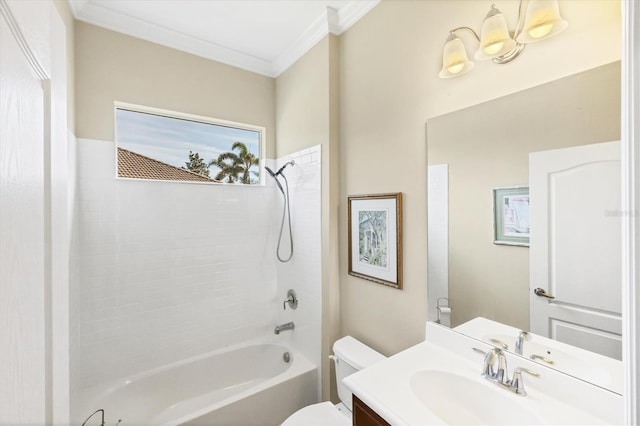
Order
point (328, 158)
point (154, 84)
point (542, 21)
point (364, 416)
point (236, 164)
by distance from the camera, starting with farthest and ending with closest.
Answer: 1. point (236, 164)
2. point (154, 84)
3. point (328, 158)
4. point (364, 416)
5. point (542, 21)

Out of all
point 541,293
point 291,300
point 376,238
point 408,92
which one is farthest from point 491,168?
point 291,300

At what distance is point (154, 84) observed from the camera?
2.18 meters

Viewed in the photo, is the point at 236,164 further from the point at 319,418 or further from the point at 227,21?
the point at 319,418

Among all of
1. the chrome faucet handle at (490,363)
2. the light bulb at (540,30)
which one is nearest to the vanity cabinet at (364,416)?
the chrome faucet handle at (490,363)

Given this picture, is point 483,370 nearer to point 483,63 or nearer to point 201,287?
point 483,63

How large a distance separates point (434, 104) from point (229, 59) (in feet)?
6.01

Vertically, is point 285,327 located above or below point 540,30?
below

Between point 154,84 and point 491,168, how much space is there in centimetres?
233

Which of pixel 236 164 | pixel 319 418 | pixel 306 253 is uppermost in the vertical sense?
pixel 236 164

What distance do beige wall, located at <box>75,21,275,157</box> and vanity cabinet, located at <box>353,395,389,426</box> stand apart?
2.13 meters

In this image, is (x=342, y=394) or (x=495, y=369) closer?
(x=495, y=369)

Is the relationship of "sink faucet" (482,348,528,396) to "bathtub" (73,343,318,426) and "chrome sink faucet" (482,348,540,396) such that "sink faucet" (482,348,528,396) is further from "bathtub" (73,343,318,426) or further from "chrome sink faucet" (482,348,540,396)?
"bathtub" (73,343,318,426)

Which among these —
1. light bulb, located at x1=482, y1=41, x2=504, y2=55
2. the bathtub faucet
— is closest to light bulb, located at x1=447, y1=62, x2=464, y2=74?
light bulb, located at x1=482, y1=41, x2=504, y2=55

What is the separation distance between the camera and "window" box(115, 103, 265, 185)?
2.14 meters
